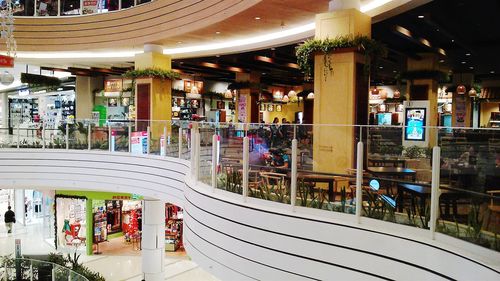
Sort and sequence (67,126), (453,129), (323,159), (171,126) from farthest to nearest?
1. (67,126)
2. (171,126)
3. (323,159)
4. (453,129)

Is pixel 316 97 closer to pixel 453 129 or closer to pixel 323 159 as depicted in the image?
pixel 323 159

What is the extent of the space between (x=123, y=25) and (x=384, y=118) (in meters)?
13.8

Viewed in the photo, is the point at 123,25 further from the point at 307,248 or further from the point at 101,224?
the point at 307,248

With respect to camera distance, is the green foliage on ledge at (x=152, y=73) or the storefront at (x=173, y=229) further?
the storefront at (x=173, y=229)

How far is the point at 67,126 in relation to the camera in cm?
1134

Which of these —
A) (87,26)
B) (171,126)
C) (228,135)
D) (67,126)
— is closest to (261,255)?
(228,135)

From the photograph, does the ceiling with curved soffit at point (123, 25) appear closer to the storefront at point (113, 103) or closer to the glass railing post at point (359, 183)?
the storefront at point (113, 103)

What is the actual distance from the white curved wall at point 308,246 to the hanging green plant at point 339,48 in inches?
115

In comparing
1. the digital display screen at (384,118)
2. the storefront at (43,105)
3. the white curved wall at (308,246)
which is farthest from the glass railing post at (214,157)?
the digital display screen at (384,118)

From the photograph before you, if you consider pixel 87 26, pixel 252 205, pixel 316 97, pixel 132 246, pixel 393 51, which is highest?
pixel 87 26

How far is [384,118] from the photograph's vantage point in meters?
21.2

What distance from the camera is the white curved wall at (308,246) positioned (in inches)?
130

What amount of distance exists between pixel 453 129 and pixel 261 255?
2.35m

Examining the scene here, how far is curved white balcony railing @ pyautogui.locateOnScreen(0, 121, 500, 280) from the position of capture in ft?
10.6
